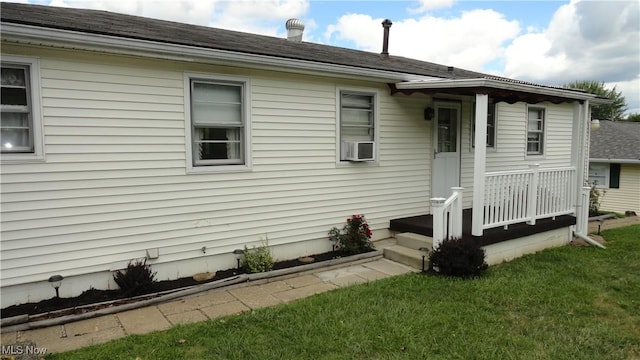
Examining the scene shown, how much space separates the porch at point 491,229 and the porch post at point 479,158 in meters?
0.28

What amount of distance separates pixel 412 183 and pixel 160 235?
449cm

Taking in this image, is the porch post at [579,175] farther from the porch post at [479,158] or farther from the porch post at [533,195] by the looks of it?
the porch post at [479,158]

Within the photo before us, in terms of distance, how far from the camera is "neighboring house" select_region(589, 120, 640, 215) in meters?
18.7

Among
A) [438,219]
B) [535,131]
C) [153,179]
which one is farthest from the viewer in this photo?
[535,131]

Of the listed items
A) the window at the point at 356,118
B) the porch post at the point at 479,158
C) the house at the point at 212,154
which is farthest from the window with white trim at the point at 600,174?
the window at the point at 356,118

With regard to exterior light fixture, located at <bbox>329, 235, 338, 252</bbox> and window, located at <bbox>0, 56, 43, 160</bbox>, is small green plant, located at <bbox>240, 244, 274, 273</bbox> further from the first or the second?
window, located at <bbox>0, 56, 43, 160</bbox>

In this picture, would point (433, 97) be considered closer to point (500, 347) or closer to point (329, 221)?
point (329, 221)

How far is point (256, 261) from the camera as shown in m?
5.48

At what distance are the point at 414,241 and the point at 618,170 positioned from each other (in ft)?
59.8

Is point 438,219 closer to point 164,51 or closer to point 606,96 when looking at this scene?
point 164,51

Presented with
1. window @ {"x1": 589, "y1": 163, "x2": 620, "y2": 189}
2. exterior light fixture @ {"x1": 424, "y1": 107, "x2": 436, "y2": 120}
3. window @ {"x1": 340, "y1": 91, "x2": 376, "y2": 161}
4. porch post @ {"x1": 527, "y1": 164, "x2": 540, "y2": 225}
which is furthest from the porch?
window @ {"x1": 589, "y1": 163, "x2": 620, "y2": 189}

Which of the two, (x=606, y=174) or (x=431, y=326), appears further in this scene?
(x=606, y=174)

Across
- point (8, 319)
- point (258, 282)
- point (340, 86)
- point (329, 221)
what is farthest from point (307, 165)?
point (8, 319)

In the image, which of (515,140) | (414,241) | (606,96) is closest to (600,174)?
(515,140)
